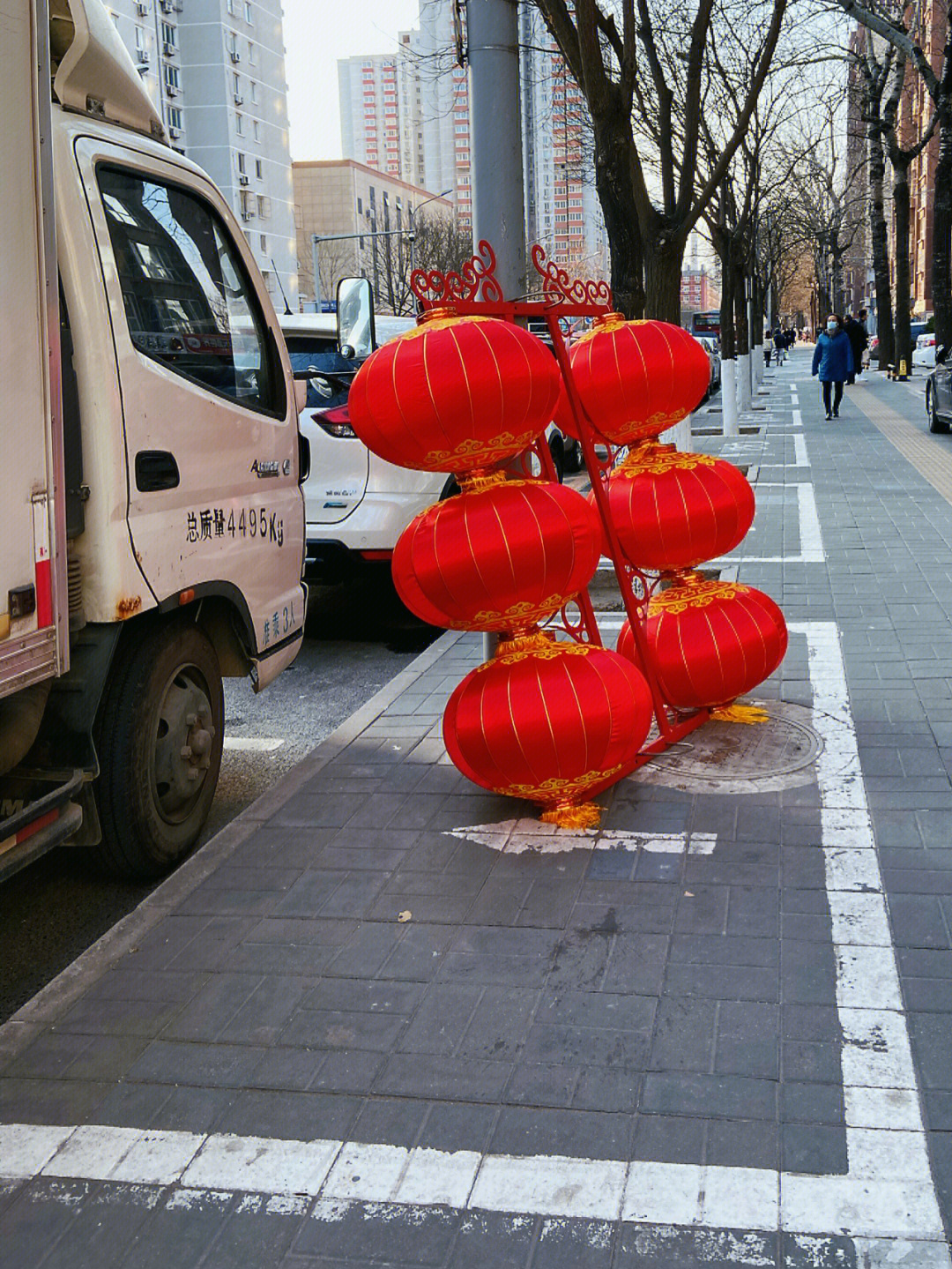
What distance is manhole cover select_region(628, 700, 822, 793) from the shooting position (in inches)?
200

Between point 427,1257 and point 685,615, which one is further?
point 685,615

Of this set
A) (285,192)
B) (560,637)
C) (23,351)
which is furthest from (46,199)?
(285,192)

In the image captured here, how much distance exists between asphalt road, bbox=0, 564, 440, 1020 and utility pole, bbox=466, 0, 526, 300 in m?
2.51

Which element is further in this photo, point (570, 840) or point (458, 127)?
point (458, 127)

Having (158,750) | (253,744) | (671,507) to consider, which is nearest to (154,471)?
(158,750)

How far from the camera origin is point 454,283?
470 centimetres

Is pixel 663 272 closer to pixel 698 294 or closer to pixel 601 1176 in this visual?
pixel 601 1176

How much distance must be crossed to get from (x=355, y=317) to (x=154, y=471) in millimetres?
1731

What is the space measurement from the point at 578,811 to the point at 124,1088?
2087 mm

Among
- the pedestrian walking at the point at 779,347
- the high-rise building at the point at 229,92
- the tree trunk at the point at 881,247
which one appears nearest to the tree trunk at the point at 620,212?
the tree trunk at the point at 881,247

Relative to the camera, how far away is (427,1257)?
8.25ft

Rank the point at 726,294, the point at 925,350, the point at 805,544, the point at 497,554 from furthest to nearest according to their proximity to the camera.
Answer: the point at 925,350
the point at 726,294
the point at 805,544
the point at 497,554

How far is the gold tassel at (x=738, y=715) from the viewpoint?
585 cm

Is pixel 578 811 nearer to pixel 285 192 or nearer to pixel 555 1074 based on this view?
pixel 555 1074
